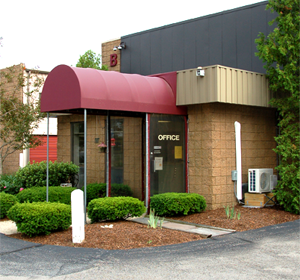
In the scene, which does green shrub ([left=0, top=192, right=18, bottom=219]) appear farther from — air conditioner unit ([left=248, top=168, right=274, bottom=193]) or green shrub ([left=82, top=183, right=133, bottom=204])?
air conditioner unit ([left=248, top=168, right=274, bottom=193])

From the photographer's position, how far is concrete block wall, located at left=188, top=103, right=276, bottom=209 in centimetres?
1084

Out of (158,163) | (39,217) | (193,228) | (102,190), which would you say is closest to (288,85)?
(158,163)

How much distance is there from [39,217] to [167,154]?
421 cm


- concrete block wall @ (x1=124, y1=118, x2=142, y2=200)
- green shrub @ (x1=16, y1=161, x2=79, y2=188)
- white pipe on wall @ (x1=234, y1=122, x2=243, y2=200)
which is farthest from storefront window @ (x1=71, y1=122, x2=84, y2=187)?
white pipe on wall @ (x1=234, y1=122, x2=243, y2=200)

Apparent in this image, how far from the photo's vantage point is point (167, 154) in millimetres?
11055

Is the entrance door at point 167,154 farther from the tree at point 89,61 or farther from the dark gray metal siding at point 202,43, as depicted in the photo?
the tree at point 89,61

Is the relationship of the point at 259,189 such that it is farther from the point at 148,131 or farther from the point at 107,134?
the point at 107,134

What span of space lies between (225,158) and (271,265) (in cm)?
513

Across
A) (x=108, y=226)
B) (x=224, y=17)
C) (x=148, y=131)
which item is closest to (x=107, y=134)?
(x=148, y=131)

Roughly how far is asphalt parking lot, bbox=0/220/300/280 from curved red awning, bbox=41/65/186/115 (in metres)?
3.50

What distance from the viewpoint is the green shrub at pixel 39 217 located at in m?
8.05

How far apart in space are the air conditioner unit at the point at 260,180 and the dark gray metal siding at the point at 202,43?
3623 millimetres

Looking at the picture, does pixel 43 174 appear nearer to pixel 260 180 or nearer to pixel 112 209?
pixel 112 209

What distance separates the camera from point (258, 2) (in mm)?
13562
